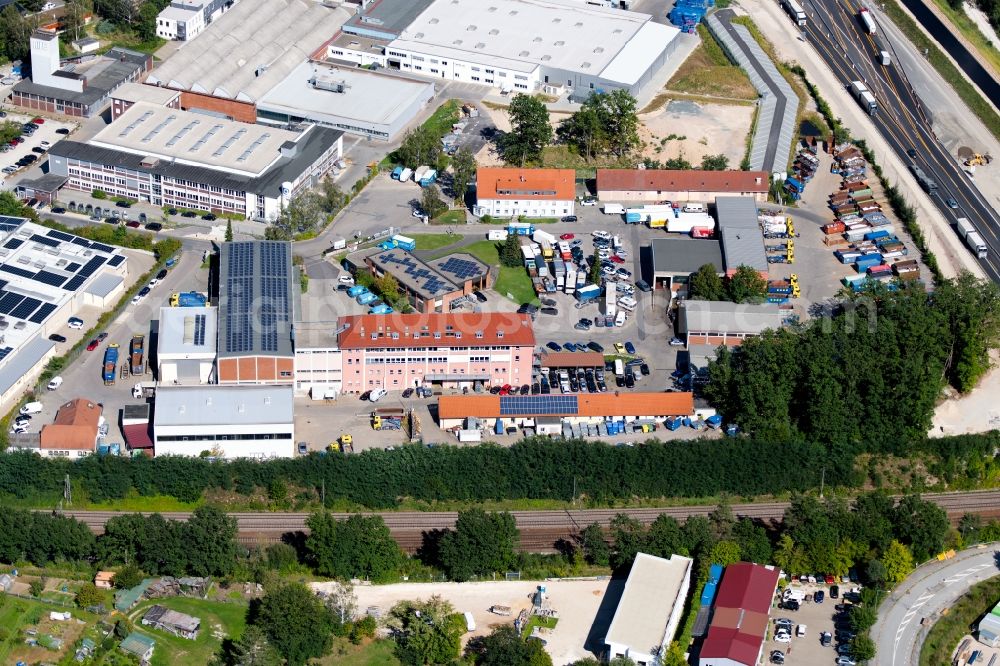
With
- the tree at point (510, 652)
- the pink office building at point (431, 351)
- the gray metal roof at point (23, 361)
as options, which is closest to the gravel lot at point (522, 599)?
the tree at point (510, 652)

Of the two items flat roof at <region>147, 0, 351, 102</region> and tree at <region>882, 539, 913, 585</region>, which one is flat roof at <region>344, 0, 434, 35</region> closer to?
flat roof at <region>147, 0, 351, 102</region>

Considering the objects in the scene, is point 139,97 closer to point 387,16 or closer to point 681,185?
point 387,16

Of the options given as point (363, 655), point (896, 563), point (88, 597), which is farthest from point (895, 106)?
point (88, 597)

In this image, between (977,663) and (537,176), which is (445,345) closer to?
(537,176)

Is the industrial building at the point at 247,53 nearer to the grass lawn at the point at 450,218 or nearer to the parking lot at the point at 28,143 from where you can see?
the parking lot at the point at 28,143

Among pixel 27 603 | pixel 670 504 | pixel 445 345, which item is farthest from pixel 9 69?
pixel 670 504
